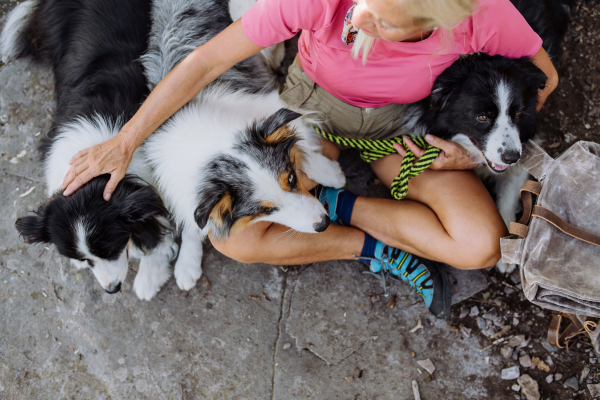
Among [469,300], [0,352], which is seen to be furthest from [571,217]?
[0,352]

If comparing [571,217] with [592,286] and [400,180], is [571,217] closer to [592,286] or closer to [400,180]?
[592,286]

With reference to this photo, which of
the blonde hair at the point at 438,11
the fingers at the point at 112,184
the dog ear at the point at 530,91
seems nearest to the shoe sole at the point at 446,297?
the dog ear at the point at 530,91

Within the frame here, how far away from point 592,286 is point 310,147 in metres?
1.46

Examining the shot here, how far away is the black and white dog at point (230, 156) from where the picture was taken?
5.53ft

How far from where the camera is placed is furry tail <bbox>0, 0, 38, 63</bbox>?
2486mm

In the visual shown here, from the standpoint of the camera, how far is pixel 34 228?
68.4 inches

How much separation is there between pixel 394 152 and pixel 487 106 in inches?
22.5

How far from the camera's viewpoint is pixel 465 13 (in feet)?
4.01

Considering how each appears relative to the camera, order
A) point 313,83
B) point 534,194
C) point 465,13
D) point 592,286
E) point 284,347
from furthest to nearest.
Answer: point 284,347
point 313,83
point 534,194
point 592,286
point 465,13

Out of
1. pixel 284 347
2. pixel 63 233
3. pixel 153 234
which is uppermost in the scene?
pixel 63 233

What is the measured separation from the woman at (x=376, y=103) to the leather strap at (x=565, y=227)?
0.80 feet

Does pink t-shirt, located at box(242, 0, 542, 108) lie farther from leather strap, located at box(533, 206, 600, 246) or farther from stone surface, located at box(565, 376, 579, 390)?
stone surface, located at box(565, 376, 579, 390)

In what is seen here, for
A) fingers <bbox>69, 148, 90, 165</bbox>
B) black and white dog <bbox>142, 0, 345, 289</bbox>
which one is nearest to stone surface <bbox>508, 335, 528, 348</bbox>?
black and white dog <bbox>142, 0, 345, 289</bbox>

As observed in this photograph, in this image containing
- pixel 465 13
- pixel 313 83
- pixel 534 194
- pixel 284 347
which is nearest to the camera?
pixel 465 13
